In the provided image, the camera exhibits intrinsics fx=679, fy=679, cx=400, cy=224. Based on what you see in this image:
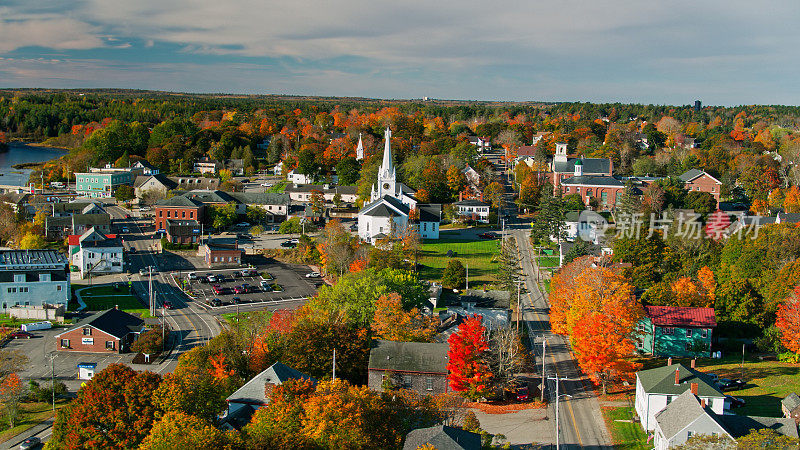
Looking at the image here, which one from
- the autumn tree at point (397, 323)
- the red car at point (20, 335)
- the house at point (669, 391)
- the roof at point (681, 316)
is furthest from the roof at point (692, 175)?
the red car at point (20, 335)

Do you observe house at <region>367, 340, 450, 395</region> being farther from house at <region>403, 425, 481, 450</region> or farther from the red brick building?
the red brick building

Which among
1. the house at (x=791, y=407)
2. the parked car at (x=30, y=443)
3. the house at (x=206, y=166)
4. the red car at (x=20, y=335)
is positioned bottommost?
the parked car at (x=30, y=443)

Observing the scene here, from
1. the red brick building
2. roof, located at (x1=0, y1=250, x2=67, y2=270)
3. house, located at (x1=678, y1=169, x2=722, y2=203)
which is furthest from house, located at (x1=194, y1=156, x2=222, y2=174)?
house, located at (x1=678, y1=169, x2=722, y2=203)

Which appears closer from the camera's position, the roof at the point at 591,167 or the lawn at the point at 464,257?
the lawn at the point at 464,257

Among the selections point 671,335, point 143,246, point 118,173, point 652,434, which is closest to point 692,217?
point 671,335

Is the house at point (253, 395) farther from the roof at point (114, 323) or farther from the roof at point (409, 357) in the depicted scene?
the roof at point (114, 323)

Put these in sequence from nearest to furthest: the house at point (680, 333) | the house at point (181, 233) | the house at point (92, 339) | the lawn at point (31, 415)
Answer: the lawn at point (31, 415), the house at point (680, 333), the house at point (92, 339), the house at point (181, 233)

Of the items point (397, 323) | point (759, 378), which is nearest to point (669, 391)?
point (759, 378)
